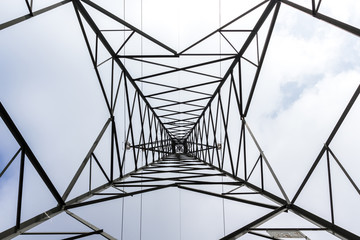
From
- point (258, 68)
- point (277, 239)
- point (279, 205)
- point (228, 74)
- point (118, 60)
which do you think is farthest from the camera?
point (228, 74)

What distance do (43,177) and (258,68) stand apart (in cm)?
785

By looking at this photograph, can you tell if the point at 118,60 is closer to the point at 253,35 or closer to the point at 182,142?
the point at 253,35

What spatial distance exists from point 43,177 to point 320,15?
24.8 feet

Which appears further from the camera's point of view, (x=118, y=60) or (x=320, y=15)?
(x=118, y=60)

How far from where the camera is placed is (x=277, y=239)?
566 centimetres

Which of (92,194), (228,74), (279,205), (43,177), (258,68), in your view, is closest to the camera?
(43,177)

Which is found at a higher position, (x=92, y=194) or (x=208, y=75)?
(x=208, y=75)

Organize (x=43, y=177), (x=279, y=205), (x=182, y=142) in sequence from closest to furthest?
(x=43, y=177)
(x=279, y=205)
(x=182, y=142)

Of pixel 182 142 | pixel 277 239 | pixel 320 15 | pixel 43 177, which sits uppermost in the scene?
pixel 182 142

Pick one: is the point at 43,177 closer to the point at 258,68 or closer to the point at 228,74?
the point at 258,68

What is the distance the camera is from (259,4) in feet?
28.3

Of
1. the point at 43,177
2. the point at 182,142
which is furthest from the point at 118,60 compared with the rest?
the point at 182,142

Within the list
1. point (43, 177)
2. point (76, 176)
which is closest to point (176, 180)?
point (76, 176)

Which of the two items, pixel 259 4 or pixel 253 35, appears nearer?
pixel 259 4
